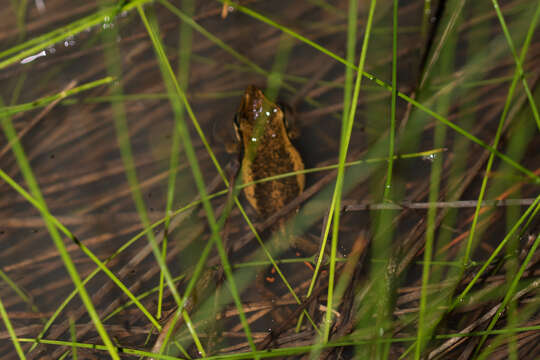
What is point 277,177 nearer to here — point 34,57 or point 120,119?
point 120,119

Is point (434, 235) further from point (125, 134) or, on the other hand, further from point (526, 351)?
point (125, 134)

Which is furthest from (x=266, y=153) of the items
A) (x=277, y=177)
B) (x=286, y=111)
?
(x=286, y=111)

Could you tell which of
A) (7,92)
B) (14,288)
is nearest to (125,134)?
(7,92)

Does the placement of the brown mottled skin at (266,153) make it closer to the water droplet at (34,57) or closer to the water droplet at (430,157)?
the water droplet at (430,157)

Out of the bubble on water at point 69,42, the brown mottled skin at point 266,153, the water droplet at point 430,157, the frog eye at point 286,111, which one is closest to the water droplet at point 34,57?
the bubble on water at point 69,42

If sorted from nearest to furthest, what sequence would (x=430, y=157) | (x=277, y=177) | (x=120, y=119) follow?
(x=277, y=177)
(x=430, y=157)
(x=120, y=119)
